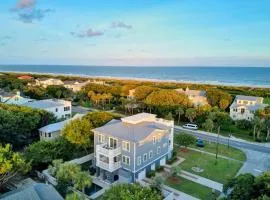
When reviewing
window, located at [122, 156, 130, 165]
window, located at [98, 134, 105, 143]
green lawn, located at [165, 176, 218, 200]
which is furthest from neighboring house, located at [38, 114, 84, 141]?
green lawn, located at [165, 176, 218, 200]

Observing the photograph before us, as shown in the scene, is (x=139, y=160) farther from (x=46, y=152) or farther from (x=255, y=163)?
(x=255, y=163)

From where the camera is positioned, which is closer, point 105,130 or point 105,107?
point 105,130

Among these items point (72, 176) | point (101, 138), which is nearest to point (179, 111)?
point (101, 138)

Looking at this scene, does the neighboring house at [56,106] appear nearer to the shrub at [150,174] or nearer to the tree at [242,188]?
the shrub at [150,174]

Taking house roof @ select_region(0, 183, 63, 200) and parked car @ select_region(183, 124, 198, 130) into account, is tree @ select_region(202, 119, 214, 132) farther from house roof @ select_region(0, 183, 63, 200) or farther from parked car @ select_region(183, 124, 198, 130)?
house roof @ select_region(0, 183, 63, 200)

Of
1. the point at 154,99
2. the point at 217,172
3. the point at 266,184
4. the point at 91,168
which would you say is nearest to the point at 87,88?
the point at 154,99

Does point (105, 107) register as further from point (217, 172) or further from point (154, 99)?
point (217, 172)

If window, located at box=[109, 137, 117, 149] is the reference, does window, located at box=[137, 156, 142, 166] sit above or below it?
below
